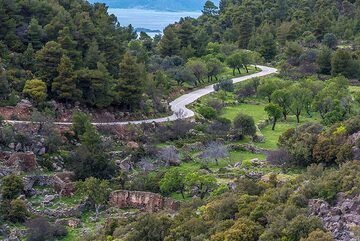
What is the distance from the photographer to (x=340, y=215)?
2698 cm

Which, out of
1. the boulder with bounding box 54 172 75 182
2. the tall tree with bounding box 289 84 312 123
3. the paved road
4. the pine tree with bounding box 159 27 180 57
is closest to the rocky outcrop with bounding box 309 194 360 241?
the boulder with bounding box 54 172 75 182

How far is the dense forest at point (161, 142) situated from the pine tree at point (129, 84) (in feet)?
0.39

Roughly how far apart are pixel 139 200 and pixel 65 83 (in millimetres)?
15609

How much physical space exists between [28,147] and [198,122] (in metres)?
17.4

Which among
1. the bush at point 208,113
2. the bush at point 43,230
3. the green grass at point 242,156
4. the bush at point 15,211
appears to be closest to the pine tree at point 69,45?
the bush at point 208,113

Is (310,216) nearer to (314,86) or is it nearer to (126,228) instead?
(126,228)

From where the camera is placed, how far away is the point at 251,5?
10856 centimetres

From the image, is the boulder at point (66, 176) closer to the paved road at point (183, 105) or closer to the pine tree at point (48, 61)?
the paved road at point (183, 105)

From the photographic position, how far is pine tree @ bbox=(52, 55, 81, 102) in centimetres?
5147

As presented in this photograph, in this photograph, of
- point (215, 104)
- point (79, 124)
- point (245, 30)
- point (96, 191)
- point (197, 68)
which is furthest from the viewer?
point (245, 30)

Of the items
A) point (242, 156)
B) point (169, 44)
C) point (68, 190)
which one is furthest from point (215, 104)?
point (68, 190)

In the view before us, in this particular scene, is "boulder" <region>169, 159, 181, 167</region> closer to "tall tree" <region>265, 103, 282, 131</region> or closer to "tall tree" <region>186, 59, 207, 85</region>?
"tall tree" <region>265, 103, 282, 131</region>

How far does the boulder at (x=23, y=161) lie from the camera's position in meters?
42.1

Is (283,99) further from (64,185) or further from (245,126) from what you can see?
(64,185)
